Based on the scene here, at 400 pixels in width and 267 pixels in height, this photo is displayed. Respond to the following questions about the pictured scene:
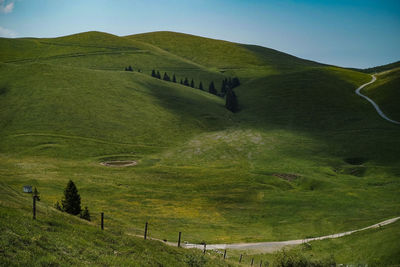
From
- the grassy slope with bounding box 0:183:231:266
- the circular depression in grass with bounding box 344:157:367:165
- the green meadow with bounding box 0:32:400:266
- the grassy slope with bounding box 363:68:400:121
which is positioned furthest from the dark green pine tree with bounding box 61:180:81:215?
the grassy slope with bounding box 363:68:400:121

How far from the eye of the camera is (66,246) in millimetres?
17672

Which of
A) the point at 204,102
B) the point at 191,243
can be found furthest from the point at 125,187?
the point at 204,102

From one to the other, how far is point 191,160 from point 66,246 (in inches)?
3409

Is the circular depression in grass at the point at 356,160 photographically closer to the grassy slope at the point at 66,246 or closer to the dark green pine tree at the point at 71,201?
the dark green pine tree at the point at 71,201

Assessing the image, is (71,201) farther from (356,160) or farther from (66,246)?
(356,160)

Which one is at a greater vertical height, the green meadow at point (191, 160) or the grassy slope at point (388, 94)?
the grassy slope at point (388, 94)

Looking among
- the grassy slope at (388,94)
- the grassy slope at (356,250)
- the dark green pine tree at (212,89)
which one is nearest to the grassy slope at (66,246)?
the grassy slope at (356,250)

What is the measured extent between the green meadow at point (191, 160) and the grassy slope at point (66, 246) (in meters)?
0.14

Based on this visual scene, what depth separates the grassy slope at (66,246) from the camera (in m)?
15.1

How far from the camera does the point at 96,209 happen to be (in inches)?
2383

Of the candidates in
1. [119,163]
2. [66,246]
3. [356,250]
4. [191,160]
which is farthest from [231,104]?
[66,246]

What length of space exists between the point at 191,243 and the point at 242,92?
151 meters

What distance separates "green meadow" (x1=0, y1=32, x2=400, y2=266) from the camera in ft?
155

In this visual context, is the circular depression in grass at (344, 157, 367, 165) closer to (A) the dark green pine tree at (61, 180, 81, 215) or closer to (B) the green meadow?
(B) the green meadow
